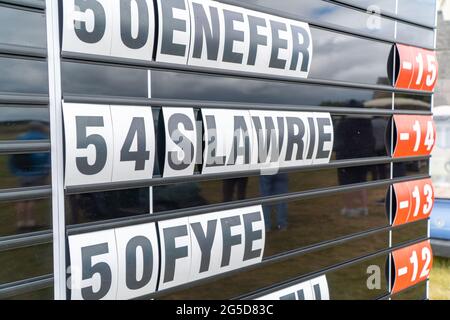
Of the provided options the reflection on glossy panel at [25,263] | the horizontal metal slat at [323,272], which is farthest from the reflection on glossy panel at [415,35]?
the reflection on glossy panel at [25,263]

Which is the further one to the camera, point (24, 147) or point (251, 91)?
point (251, 91)

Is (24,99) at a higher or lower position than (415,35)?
lower

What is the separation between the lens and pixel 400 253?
2930mm

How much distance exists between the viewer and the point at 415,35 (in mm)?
3023

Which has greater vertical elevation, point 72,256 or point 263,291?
point 72,256

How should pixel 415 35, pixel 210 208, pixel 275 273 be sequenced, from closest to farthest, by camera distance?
pixel 210 208 < pixel 275 273 < pixel 415 35

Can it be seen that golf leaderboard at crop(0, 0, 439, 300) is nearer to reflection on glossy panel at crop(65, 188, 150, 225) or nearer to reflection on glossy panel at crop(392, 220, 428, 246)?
reflection on glossy panel at crop(65, 188, 150, 225)

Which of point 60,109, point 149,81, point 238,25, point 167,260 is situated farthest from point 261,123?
point 60,109

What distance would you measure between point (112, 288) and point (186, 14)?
1.03 metres

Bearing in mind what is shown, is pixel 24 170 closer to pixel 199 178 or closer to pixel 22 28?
pixel 22 28

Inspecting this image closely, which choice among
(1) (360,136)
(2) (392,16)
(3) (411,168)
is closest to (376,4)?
(2) (392,16)

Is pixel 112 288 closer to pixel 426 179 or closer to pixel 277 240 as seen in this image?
pixel 277 240

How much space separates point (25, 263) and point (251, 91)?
1120 millimetres

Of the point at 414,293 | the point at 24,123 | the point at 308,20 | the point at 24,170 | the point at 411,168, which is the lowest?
the point at 414,293
